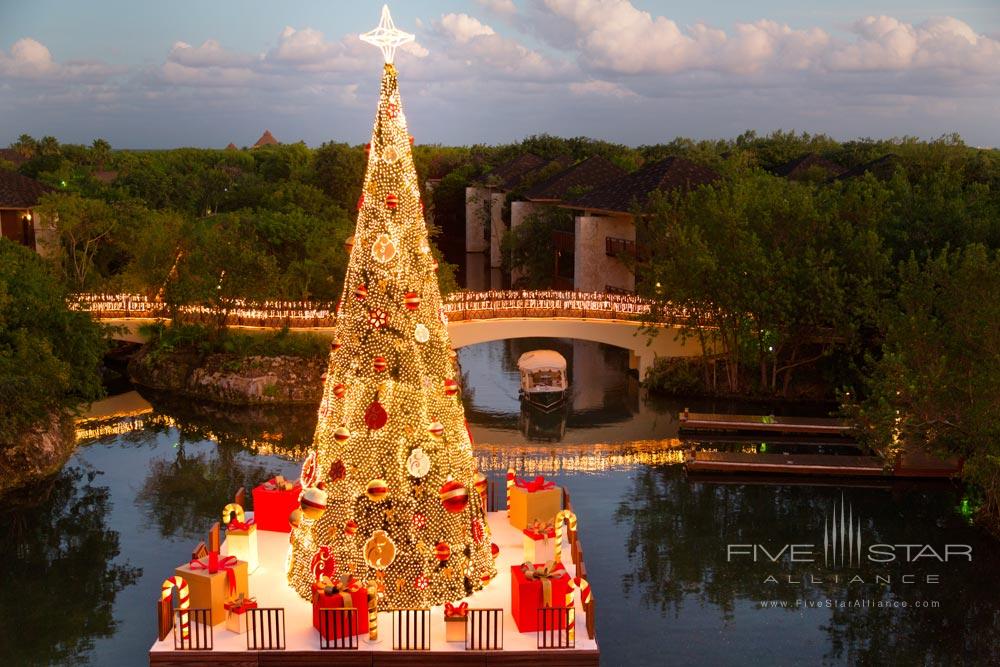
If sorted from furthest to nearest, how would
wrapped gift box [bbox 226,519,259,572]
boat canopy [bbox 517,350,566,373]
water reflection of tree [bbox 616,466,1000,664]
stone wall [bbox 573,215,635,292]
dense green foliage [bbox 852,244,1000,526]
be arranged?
stone wall [bbox 573,215,635,292] < boat canopy [bbox 517,350,566,373] < dense green foliage [bbox 852,244,1000,526] < water reflection of tree [bbox 616,466,1000,664] < wrapped gift box [bbox 226,519,259,572]

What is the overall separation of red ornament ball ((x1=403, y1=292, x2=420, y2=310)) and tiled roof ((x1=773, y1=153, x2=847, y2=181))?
66.9m

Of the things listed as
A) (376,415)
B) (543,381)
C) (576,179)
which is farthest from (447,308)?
(376,415)

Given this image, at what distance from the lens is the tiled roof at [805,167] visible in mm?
83938

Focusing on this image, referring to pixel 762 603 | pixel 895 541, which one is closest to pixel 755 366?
pixel 895 541

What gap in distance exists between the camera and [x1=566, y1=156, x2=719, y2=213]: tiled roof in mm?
60906

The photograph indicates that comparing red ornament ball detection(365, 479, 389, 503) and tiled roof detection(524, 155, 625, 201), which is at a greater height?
tiled roof detection(524, 155, 625, 201)

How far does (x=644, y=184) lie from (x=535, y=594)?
45023mm

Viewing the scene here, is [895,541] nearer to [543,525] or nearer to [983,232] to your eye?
[543,525]

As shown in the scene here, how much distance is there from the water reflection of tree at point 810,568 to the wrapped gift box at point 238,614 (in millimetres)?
9693

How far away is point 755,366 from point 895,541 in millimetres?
19150

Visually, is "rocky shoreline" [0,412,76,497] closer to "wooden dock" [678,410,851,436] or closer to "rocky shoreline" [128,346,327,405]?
"rocky shoreline" [128,346,327,405]

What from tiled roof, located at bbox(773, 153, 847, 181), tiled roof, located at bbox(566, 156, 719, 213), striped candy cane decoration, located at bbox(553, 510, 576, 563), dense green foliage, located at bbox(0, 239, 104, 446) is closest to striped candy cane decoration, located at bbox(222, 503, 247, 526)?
striped candy cane decoration, located at bbox(553, 510, 576, 563)

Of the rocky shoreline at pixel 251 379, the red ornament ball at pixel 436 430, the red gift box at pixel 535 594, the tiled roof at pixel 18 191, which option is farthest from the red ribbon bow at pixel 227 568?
the tiled roof at pixel 18 191

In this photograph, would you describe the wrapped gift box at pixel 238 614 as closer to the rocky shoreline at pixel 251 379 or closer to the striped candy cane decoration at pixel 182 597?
the striped candy cane decoration at pixel 182 597
